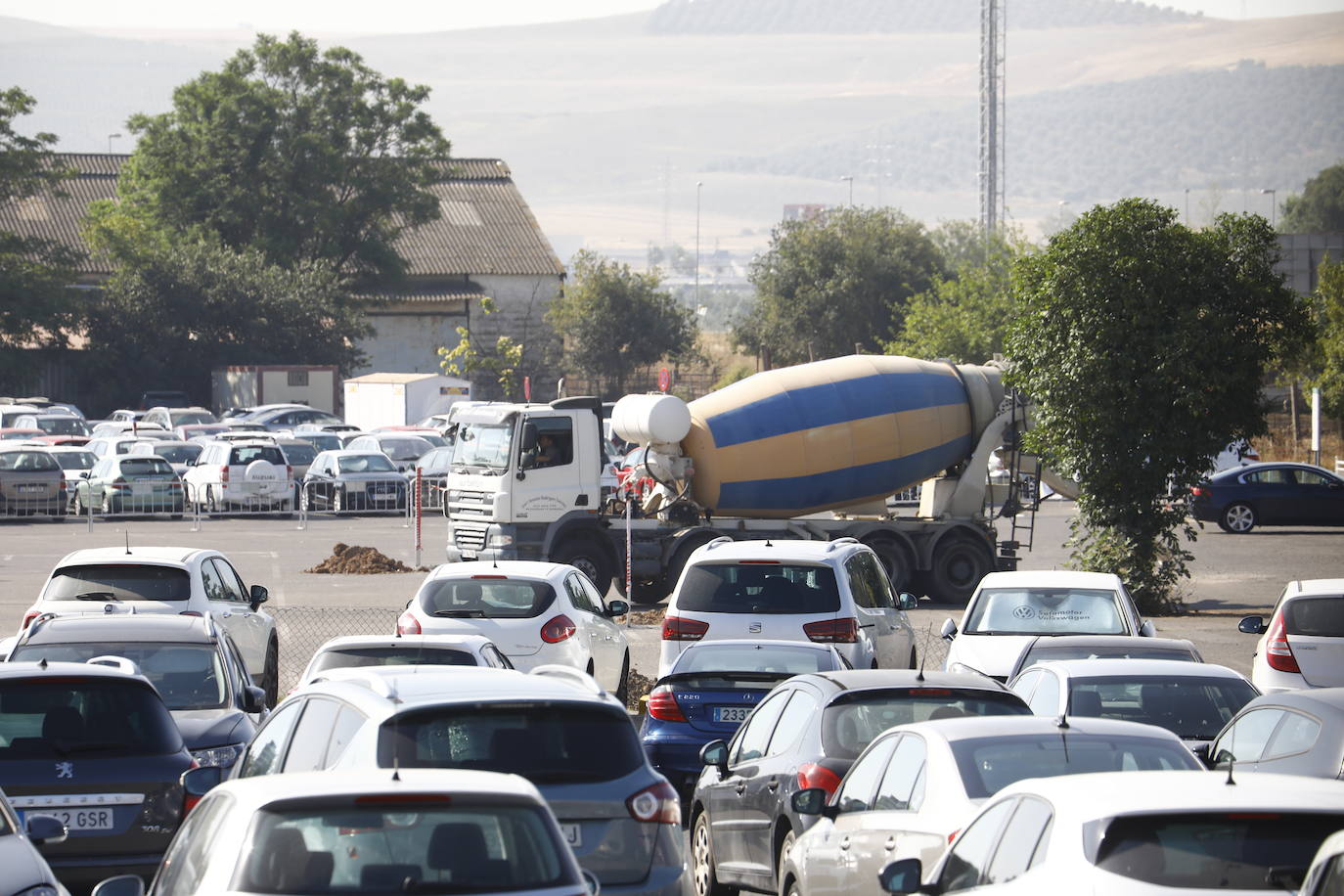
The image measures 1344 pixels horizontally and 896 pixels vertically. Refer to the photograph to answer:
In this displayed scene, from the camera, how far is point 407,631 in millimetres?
16125

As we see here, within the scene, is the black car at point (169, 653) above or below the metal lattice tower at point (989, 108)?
below

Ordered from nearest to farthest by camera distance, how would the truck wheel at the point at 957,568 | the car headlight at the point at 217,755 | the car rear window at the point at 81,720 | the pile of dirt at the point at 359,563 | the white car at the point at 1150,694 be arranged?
A: the car rear window at the point at 81,720 → the car headlight at the point at 217,755 → the white car at the point at 1150,694 → the truck wheel at the point at 957,568 → the pile of dirt at the point at 359,563

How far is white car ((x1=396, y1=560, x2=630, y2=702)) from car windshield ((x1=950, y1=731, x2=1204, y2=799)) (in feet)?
27.8

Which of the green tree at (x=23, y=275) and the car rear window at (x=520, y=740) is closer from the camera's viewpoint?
the car rear window at (x=520, y=740)

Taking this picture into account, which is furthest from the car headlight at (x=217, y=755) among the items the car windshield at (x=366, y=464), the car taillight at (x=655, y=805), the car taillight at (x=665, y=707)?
the car windshield at (x=366, y=464)

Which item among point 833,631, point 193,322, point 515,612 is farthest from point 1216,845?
point 193,322

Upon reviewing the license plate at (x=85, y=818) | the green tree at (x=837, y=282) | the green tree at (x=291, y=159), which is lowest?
the license plate at (x=85, y=818)

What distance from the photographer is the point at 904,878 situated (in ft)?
22.6

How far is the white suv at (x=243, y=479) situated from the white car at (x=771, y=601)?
83.1 ft

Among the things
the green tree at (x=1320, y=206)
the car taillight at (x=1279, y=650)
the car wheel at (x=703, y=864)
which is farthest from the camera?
the green tree at (x=1320, y=206)

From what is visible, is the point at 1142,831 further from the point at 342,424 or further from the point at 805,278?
the point at 805,278

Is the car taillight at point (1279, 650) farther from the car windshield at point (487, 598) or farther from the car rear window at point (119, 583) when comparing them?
the car rear window at point (119, 583)

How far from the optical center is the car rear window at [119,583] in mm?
16391

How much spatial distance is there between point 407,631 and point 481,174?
7741 centimetres
